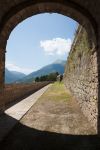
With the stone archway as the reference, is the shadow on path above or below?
below

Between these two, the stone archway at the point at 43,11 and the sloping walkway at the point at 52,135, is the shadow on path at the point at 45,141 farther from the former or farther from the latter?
the stone archway at the point at 43,11

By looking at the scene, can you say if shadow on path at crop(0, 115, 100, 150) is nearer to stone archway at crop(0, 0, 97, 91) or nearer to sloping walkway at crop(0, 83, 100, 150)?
sloping walkway at crop(0, 83, 100, 150)

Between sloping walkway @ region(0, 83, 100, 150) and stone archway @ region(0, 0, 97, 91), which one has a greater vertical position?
stone archway @ region(0, 0, 97, 91)

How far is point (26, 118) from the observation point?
944 cm

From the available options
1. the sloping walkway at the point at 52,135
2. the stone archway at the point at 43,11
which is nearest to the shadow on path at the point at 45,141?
the sloping walkway at the point at 52,135

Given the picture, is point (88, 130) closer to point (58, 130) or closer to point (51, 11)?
point (58, 130)

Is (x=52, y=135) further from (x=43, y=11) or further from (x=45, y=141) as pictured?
(x=43, y=11)

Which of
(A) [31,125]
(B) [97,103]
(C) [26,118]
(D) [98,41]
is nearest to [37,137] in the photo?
(A) [31,125]

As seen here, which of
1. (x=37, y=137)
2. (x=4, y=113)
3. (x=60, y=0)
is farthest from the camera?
(x=4, y=113)

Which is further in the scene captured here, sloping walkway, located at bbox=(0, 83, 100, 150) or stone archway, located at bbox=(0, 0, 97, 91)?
stone archway, located at bbox=(0, 0, 97, 91)

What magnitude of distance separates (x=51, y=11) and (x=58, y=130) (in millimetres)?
4414

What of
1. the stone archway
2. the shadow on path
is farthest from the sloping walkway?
the stone archway

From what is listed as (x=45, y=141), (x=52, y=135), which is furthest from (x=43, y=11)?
(x=45, y=141)

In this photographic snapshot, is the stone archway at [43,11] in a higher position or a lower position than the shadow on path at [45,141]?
higher
